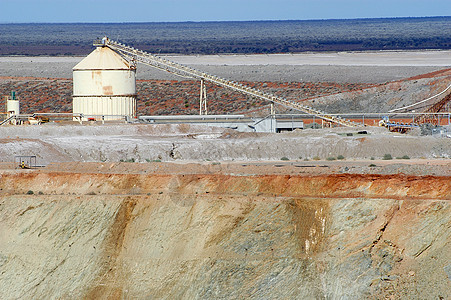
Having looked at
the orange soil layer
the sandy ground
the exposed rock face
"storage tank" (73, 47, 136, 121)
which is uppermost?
the sandy ground

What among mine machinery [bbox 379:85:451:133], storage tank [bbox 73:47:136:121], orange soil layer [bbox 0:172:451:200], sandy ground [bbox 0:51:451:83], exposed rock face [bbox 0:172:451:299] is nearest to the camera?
exposed rock face [bbox 0:172:451:299]

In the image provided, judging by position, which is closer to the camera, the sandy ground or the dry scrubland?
the dry scrubland

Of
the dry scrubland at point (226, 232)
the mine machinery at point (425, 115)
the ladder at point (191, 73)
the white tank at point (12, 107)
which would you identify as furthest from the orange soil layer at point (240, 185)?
the ladder at point (191, 73)

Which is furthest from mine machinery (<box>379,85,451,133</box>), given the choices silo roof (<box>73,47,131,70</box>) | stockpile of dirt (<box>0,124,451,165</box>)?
silo roof (<box>73,47,131,70</box>)

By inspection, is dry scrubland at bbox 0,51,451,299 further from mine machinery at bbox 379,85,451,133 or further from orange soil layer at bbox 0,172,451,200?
mine machinery at bbox 379,85,451,133

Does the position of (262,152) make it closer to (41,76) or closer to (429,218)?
(429,218)

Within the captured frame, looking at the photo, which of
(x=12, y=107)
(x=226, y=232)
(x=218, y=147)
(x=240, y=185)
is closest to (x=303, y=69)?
(x=12, y=107)

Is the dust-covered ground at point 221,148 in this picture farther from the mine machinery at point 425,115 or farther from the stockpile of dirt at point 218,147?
the mine machinery at point 425,115
